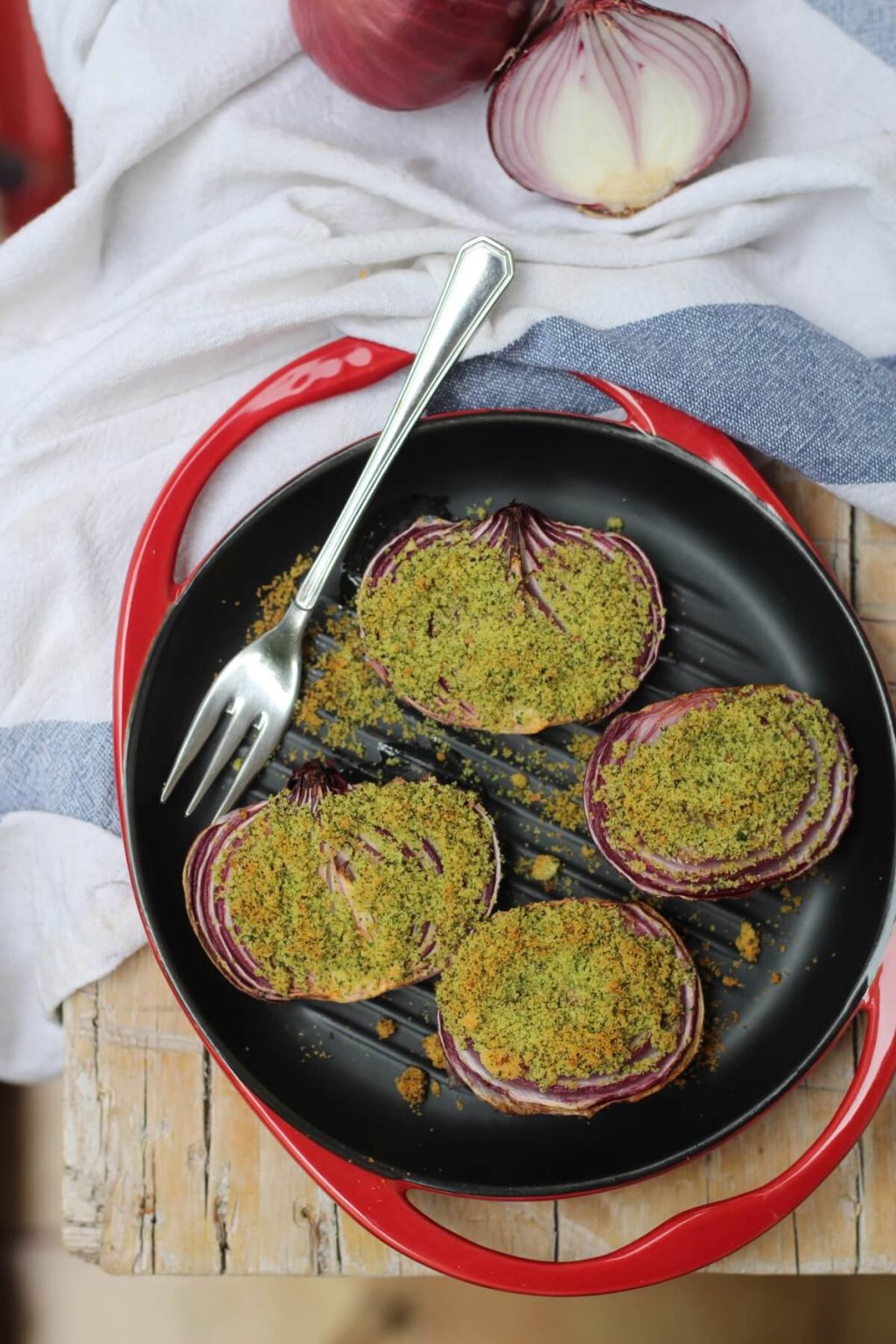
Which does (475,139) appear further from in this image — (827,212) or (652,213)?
(827,212)

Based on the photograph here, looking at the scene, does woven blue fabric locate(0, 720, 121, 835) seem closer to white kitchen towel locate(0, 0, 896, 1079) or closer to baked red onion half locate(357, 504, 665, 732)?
white kitchen towel locate(0, 0, 896, 1079)

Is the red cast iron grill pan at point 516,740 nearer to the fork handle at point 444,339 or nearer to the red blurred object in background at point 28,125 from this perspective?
the fork handle at point 444,339

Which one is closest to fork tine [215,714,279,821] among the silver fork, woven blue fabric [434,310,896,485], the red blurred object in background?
the silver fork

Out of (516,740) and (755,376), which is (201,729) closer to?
(516,740)

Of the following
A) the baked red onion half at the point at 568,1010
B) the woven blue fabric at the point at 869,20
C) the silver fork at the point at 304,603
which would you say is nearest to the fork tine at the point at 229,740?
the silver fork at the point at 304,603

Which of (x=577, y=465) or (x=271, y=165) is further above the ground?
(x=271, y=165)

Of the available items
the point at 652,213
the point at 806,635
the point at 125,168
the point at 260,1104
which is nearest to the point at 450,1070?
the point at 260,1104
